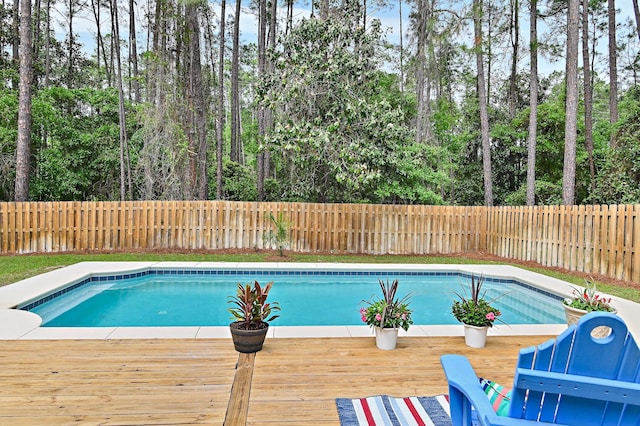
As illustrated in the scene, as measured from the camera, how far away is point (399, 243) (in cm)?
1055

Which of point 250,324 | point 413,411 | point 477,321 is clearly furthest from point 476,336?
point 250,324

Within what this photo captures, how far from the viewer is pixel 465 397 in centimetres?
149

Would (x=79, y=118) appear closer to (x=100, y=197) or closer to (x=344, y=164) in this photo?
(x=100, y=197)

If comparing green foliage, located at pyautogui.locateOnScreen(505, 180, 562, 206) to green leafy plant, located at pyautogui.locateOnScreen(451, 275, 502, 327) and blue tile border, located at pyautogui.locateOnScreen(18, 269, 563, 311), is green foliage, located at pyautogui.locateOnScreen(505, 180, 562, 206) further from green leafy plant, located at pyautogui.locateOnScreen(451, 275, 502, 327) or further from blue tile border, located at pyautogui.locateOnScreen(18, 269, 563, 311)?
green leafy plant, located at pyautogui.locateOnScreen(451, 275, 502, 327)

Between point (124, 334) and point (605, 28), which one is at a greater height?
point (605, 28)

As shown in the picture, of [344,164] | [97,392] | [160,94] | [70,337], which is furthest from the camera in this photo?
[160,94]

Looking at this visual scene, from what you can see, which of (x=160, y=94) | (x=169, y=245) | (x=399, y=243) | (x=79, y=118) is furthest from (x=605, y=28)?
(x=79, y=118)

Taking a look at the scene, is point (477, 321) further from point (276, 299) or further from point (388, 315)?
point (276, 299)

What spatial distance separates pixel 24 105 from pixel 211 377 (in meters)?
9.38

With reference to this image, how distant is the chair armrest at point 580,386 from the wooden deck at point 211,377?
3.84 feet

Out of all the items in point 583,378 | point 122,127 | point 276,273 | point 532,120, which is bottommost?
point 276,273

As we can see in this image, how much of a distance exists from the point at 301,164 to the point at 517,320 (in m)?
6.96

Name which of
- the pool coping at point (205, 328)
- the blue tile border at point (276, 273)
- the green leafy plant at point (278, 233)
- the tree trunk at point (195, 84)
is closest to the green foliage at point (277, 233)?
the green leafy plant at point (278, 233)

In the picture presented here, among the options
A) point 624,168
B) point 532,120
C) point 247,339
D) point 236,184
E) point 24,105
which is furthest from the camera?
point 236,184
